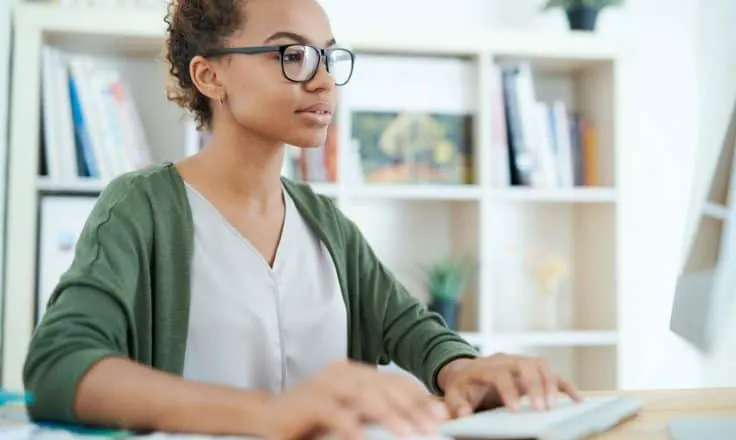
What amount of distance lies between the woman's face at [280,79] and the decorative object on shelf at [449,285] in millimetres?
1356

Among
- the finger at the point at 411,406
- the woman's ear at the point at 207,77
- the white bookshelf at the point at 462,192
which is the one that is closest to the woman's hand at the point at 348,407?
the finger at the point at 411,406

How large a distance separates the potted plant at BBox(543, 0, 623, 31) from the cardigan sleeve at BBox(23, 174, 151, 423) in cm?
179

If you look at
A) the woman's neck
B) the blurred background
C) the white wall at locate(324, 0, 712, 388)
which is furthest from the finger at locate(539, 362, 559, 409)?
the white wall at locate(324, 0, 712, 388)

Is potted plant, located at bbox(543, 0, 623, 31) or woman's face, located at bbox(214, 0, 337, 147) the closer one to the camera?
woman's face, located at bbox(214, 0, 337, 147)

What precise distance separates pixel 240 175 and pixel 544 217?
5.74 ft

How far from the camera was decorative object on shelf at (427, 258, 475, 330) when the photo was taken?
2.36 meters

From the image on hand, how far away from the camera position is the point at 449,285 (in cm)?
236

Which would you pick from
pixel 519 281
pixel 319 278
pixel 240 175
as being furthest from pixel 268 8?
pixel 519 281

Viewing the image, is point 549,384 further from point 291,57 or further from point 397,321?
point 291,57

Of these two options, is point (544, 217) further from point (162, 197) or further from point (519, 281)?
point (162, 197)

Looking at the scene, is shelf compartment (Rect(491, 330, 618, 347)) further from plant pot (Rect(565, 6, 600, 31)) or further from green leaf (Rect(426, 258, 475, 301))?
plant pot (Rect(565, 6, 600, 31))

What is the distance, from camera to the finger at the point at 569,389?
2.60ft

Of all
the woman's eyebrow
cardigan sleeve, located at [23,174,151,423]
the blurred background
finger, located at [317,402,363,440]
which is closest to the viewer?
finger, located at [317,402,363,440]

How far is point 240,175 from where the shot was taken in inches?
42.3
